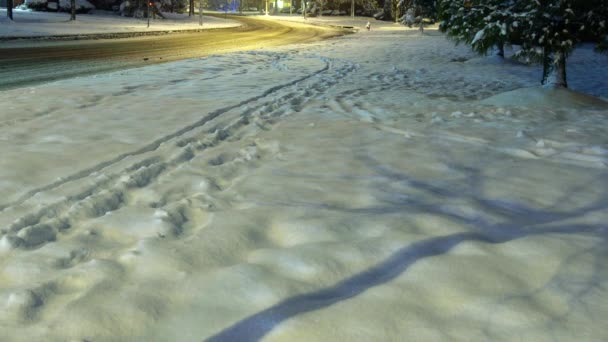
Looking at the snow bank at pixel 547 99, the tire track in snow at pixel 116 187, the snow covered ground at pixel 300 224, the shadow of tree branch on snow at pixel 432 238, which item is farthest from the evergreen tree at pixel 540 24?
the shadow of tree branch on snow at pixel 432 238

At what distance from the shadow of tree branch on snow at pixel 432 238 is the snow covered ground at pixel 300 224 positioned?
15mm

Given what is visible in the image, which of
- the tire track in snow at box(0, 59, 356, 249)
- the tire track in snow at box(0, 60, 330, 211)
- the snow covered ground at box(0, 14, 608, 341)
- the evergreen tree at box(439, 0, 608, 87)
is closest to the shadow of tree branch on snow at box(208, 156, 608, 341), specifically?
the snow covered ground at box(0, 14, 608, 341)

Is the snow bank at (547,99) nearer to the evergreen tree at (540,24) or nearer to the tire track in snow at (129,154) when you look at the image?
the evergreen tree at (540,24)

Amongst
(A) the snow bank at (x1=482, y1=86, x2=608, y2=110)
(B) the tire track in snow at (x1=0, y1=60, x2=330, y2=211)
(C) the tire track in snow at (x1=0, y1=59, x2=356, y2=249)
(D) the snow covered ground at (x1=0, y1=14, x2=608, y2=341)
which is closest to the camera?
(D) the snow covered ground at (x1=0, y1=14, x2=608, y2=341)

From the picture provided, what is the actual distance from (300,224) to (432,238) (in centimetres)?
79

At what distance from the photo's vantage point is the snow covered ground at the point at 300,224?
7.46 ft

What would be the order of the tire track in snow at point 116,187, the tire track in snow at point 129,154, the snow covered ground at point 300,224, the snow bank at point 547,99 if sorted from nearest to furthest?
the snow covered ground at point 300,224
the tire track in snow at point 116,187
the tire track in snow at point 129,154
the snow bank at point 547,99

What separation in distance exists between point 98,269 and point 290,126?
149 inches

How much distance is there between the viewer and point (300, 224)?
3.23 metres

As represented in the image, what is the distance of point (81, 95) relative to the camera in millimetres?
8016

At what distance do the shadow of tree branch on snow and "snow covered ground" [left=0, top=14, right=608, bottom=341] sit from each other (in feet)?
0.05

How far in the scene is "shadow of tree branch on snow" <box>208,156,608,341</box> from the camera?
2.30 metres

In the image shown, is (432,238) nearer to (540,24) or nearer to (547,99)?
(547,99)

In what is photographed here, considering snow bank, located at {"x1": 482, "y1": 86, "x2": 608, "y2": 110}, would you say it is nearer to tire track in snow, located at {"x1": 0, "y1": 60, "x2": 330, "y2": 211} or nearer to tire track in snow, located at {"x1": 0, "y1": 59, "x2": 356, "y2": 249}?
tire track in snow, located at {"x1": 0, "y1": 59, "x2": 356, "y2": 249}
